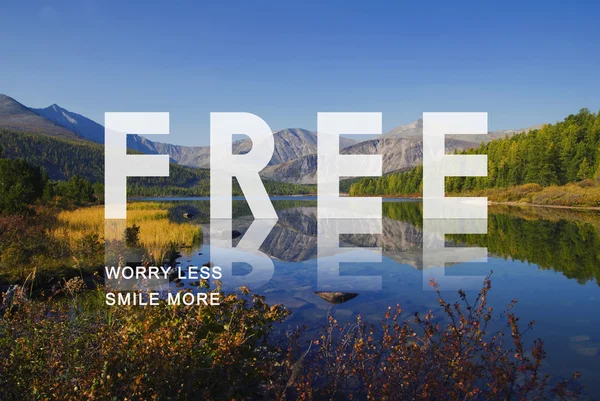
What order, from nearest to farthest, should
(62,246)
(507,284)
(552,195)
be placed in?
(507,284)
(62,246)
(552,195)

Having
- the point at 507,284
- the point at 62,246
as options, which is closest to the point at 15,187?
the point at 62,246

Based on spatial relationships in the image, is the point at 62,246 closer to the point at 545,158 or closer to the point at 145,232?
the point at 145,232

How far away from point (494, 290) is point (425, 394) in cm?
1184

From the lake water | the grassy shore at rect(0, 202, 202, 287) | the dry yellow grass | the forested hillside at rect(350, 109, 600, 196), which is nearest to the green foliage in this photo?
the grassy shore at rect(0, 202, 202, 287)

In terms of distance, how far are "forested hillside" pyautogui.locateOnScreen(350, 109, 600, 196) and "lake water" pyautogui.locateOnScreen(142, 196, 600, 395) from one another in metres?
64.7

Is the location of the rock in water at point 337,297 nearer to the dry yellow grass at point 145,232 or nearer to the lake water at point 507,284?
the lake water at point 507,284

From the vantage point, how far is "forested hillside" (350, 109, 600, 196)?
278ft

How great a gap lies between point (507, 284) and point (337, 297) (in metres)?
7.55

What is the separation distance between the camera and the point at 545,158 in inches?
3445

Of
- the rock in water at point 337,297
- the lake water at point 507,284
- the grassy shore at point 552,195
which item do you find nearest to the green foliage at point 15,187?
the lake water at point 507,284

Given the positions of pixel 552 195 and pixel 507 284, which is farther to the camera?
pixel 552 195

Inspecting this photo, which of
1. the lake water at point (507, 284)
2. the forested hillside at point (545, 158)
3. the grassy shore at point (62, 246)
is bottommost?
the lake water at point (507, 284)

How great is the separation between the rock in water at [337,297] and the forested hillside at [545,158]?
80.6 meters

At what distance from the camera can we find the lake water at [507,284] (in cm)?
1023
